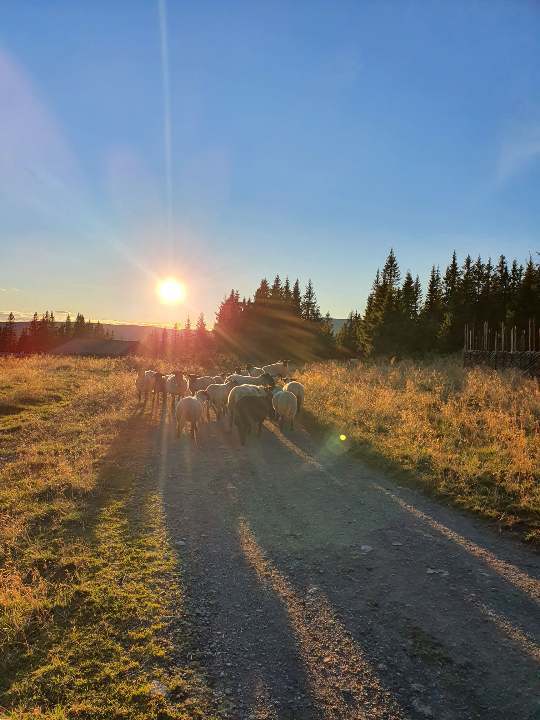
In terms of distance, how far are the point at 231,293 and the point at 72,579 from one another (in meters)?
82.4

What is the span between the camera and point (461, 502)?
8344mm

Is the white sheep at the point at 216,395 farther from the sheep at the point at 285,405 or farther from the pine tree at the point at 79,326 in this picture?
the pine tree at the point at 79,326

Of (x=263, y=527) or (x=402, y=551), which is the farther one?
(x=263, y=527)

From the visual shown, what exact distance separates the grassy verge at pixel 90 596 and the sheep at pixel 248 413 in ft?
10.4

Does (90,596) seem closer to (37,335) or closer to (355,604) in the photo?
(355,604)

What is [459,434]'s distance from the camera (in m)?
12.1

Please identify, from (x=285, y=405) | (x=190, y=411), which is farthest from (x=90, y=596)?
(x=285, y=405)

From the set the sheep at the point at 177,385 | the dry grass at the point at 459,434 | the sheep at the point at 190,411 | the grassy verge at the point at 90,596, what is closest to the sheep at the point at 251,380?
the sheep at the point at 177,385

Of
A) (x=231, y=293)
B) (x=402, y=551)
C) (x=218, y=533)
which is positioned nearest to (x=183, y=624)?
(x=218, y=533)

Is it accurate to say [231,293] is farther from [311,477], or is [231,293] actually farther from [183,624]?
[183,624]

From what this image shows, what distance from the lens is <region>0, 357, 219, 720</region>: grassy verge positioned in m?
3.87

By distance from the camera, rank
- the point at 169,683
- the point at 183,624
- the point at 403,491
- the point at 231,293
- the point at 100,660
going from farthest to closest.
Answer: the point at 231,293
the point at 403,491
the point at 183,624
the point at 100,660
the point at 169,683

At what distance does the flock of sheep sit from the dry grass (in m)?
1.61

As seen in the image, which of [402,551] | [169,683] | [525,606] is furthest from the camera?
[402,551]
